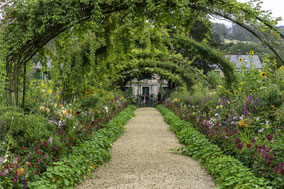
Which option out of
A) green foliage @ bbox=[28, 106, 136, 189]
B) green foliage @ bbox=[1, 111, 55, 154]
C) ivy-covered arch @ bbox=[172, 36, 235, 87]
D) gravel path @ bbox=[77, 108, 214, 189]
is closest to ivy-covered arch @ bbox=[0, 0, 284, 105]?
green foliage @ bbox=[1, 111, 55, 154]

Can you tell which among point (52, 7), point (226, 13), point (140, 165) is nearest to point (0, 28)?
point (52, 7)

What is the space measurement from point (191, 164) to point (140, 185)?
1311 millimetres

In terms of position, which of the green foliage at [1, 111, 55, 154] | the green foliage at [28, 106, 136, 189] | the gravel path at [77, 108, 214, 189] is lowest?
the gravel path at [77, 108, 214, 189]

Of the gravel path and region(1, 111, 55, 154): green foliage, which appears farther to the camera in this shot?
the gravel path

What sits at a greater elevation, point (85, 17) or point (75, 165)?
point (85, 17)

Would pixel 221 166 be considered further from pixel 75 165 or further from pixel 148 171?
pixel 75 165

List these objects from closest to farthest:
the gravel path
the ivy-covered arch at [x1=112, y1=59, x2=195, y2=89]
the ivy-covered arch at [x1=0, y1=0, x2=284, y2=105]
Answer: the gravel path, the ivy-covered arch at [x1=0, y1=0, x2=284, y2=105], the ivy-covered arch at [x1=112, y1=59, x2=195, y2=89]

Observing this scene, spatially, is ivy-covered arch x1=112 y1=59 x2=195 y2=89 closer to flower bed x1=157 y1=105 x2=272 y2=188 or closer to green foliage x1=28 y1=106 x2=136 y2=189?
flower bed x1=157 y1=105 x2=272 y2=188

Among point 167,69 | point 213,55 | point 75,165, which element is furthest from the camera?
point 167,69

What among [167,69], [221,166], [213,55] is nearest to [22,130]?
[221,166]

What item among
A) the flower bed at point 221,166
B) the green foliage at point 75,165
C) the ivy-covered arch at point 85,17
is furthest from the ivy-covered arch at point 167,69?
the green foliage at point 75,165

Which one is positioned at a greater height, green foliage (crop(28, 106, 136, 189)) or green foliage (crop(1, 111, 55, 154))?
green foliage (crop(1, 111, 55, 154))

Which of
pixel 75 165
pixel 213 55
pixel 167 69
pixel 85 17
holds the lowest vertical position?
pixel 75 165

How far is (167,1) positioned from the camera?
14.6 feet
